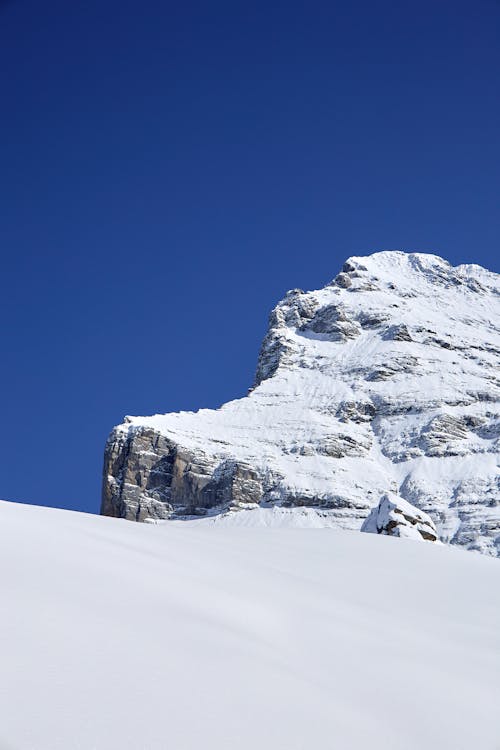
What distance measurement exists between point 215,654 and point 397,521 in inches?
1275

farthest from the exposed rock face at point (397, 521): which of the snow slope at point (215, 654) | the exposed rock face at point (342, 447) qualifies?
the exposed rock face at point (342, 447)

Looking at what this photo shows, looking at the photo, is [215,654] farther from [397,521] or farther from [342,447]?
[342,447]

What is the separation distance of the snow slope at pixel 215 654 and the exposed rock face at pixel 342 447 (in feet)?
382

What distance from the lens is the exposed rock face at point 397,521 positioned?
125ft

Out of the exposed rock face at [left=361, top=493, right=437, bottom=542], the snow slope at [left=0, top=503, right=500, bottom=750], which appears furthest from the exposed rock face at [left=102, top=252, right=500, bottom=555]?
the snow slope at [left=0, top=503, right=500, bottom=750]

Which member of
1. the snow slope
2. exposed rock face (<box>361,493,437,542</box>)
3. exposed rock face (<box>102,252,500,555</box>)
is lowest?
the snow slope

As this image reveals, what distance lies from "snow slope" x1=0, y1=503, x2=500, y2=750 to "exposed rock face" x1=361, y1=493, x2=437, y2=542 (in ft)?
81.8

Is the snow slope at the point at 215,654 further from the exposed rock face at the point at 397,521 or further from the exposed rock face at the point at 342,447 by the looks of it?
the exposed rock face at the point at 342,447

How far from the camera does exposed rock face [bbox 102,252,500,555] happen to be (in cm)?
13875

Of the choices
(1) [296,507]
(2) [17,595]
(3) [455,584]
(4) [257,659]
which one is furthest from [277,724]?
(1) [296,507]

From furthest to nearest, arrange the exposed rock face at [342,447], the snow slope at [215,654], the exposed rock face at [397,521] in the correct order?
the exposed rock face at [342,447] < the exposed rock face at [397,521] < the snow slope at [215,654]

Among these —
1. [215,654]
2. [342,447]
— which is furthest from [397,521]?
[342,447]

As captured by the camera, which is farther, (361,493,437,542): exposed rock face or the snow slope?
(361,493,437,542): exposed rock face

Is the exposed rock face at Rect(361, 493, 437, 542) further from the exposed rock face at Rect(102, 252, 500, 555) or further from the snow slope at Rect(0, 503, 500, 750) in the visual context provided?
the exposed rock face at Rect(102, 252, 500, 555)
